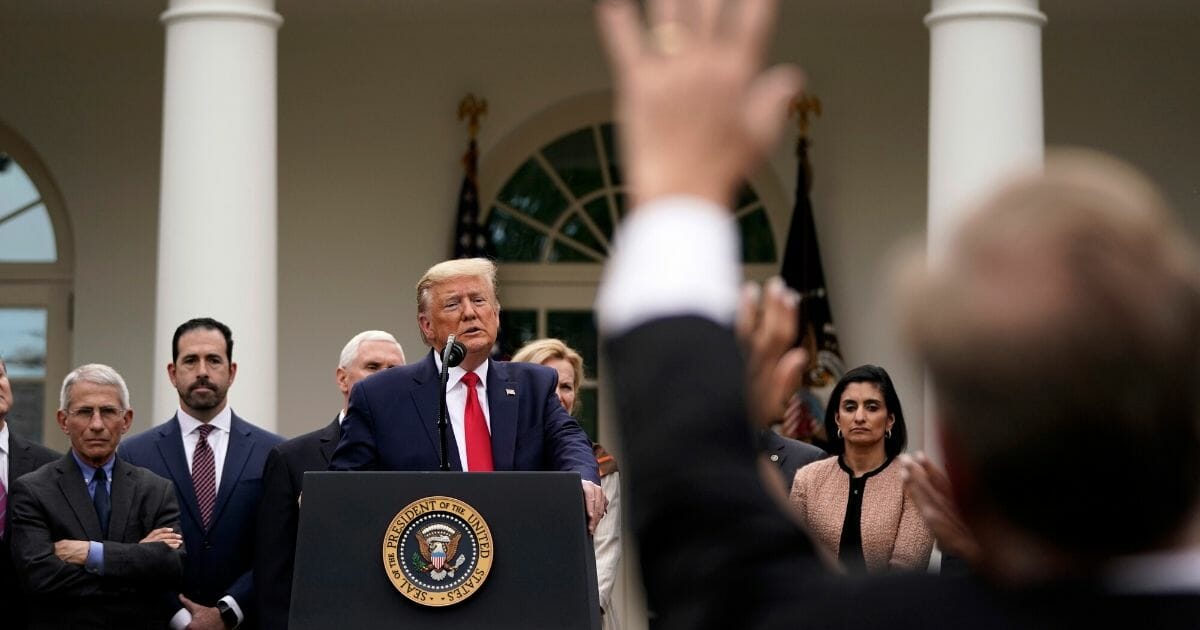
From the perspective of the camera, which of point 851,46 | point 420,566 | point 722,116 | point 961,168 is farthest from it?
point 851,46

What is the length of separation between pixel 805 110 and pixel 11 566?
23.4ft

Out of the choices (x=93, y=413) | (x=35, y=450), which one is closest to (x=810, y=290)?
(x=35, y=450)

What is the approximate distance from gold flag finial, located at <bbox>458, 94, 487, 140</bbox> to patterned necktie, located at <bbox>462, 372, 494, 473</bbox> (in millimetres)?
7014

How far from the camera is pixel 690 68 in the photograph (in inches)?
48.2

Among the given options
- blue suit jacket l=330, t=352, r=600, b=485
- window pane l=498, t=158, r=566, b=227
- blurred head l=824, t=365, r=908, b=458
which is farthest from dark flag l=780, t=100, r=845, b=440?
blue suit jacket l=330, t=352, r=600, b=485

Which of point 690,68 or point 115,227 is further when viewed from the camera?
point 115,227

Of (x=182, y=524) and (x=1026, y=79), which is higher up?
(x=1026, y=79)

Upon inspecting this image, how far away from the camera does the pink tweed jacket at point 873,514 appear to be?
607cm

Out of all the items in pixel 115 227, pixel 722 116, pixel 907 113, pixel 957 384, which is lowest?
pixel 957 384

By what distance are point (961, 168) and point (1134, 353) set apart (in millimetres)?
8286

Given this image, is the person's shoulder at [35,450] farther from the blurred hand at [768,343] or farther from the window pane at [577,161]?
the window pane at [577,161]

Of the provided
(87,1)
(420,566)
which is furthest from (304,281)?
(420,566)

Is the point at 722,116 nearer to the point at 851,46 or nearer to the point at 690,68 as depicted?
the point at 690,68

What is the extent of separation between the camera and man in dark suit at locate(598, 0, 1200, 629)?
1.09 m
